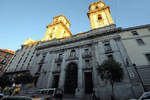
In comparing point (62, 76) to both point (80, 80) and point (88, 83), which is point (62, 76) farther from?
point (88, 83)

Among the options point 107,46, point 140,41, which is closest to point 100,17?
point 107,46

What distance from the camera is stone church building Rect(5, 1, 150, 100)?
13289 millimetres

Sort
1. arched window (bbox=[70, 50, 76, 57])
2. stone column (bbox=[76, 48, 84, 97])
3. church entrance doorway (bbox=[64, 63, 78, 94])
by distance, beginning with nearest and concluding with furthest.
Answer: stone column (bbox=[76, 48, 84, 97])
church entrance doorway (bbox=[64, 63, 78, 94])
arched window (bbox=[70, 50, 76, 57])

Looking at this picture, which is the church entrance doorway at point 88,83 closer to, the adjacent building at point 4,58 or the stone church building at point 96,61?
the stone church building at point 96,61

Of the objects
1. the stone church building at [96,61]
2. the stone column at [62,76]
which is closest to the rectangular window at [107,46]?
the stone church building at [96,61]

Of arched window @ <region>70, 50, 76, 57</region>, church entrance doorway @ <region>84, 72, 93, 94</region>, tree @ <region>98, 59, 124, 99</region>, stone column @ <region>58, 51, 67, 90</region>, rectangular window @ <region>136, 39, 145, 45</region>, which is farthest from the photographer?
arched window @ <region>70, 50, 76, 57</region>

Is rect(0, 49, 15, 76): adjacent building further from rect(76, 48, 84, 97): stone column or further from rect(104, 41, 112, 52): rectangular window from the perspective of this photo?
rect(104, 41, 112, 52): rectangular window

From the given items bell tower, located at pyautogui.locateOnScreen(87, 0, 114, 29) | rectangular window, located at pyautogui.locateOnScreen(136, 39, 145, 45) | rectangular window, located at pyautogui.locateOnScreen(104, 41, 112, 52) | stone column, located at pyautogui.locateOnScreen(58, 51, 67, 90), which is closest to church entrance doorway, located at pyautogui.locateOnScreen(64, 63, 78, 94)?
stone column, located at pyautogui.locateOnScreen(58, 51, 67, 90)

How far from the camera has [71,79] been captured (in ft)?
58.5

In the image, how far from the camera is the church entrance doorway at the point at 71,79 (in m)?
16.8

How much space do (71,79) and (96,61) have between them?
6836 mm

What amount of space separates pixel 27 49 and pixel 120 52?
114 ft

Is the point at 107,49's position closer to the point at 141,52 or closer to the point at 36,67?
the point at 141,52

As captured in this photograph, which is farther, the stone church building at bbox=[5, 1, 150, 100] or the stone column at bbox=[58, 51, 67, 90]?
the stone column at bbox=[58, 51, 67, 90]
